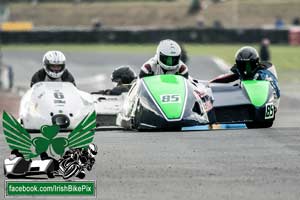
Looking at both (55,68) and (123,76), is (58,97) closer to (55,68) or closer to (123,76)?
(55,68)

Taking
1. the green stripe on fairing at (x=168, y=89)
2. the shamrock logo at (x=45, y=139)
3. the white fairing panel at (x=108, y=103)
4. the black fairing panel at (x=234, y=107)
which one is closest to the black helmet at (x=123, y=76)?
the white fairing panel at (x=108, y=103)

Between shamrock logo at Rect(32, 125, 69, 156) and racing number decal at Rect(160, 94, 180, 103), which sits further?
racing number decal at Rect(160, 94, 180, 103)

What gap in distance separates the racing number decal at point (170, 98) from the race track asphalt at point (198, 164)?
0.61 metres

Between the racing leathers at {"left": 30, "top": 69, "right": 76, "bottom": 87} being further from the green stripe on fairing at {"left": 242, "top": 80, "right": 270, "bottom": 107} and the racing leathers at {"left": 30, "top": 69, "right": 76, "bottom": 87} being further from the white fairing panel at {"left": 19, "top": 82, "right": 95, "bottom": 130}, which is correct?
the green stripe on fairing at {"left": 242, "top": 80, "right": 270, "bottom": 107}

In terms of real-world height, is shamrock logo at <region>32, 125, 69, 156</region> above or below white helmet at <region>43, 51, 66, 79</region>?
above

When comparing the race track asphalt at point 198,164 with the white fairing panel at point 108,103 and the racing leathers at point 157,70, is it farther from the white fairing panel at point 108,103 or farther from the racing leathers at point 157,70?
the white fairing panel at point 108,103

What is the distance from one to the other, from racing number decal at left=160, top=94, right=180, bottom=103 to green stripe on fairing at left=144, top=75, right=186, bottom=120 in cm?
4

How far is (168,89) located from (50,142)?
6.25 m

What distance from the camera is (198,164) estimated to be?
10.8 m

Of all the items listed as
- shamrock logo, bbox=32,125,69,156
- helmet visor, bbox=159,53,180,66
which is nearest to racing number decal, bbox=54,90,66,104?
helmet visor, bbox=159,53,180,66

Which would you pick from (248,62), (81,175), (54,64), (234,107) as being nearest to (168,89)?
(234,107)

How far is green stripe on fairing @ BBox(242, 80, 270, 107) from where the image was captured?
1603 centimetres

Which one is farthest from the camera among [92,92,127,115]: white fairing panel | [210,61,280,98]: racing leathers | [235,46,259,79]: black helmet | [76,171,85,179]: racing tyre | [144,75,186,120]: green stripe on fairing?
[235,46,259,79]: black helmet

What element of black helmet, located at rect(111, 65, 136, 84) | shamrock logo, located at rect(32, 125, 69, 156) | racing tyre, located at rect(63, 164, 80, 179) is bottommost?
black helmet, located at rect(111, 65, 136, 84)
